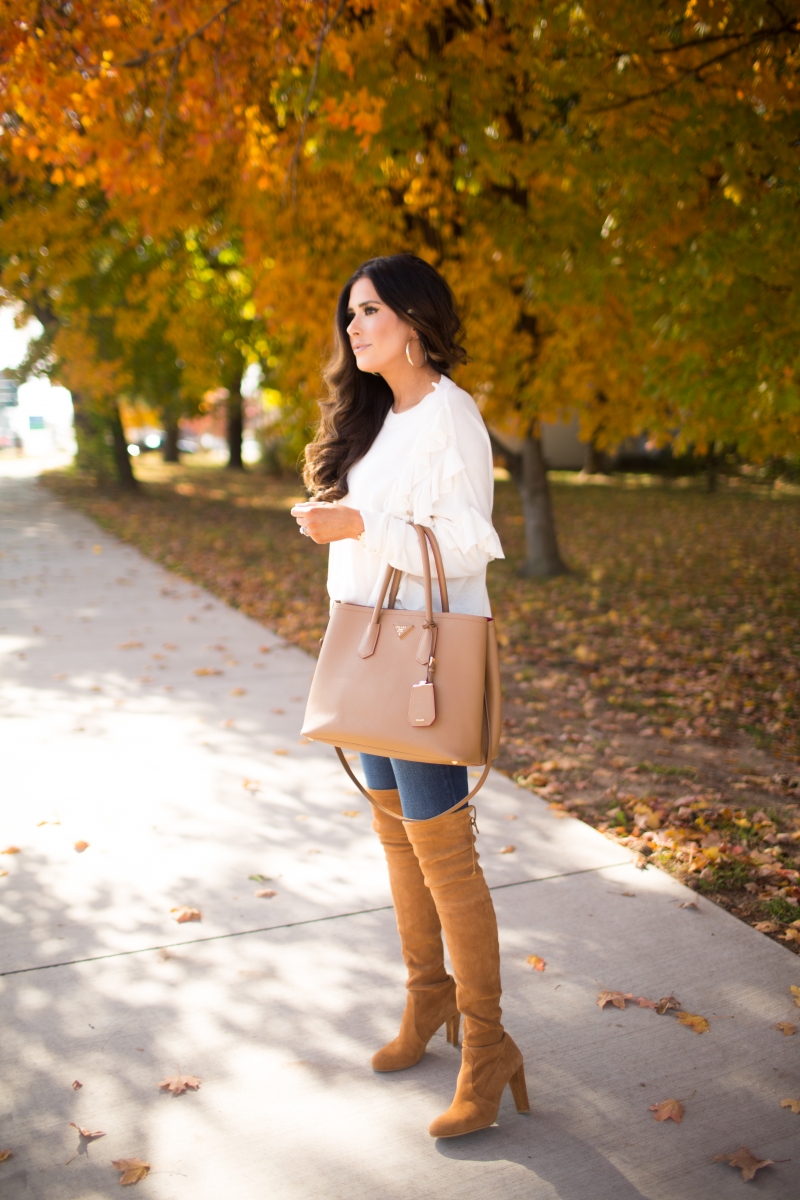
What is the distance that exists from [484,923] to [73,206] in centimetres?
1393

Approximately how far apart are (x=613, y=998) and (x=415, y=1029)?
0.65m

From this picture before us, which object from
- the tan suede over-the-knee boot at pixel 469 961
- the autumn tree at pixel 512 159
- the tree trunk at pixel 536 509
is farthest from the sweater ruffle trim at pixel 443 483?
the tree trunk at pixel 536 509

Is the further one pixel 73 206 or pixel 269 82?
pixel 73 206

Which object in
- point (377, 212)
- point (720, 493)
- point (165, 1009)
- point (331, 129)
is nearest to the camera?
point (165, 1009)

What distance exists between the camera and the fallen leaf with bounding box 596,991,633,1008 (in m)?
2.80

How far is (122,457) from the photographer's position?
19422mm

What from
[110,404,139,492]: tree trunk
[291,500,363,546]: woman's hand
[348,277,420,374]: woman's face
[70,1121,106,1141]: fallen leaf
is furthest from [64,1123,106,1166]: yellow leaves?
[110,404,139,492]: tree trunk

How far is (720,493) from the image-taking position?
66.3ft

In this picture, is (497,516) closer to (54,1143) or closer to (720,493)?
(720,493)

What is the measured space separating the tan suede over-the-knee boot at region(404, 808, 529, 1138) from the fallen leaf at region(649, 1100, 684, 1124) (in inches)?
13.8

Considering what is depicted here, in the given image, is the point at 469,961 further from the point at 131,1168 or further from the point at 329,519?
the point at 329,519

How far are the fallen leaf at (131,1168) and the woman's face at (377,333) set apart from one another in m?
1.93

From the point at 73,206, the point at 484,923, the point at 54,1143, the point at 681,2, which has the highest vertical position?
the point at 73,206

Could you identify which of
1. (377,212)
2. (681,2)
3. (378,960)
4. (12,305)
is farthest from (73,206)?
(378,960)
